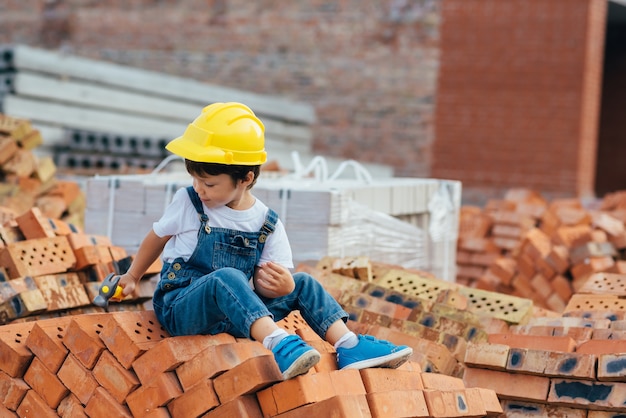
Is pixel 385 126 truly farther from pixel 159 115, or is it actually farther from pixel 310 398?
pixel 310 398

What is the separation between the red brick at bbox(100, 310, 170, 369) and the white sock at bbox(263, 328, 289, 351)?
17.4 inches

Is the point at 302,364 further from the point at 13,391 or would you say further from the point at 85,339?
the point at 13,391

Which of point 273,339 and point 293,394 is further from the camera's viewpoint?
point 273,339

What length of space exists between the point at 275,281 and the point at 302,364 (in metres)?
0.47

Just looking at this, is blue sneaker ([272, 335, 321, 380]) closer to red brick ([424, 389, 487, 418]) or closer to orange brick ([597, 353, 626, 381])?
red brick ([424, 389, 487, 418])

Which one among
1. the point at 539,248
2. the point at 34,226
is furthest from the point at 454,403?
the point at 539,248

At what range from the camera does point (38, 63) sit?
10484mm

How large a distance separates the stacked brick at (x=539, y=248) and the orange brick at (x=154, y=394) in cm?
454

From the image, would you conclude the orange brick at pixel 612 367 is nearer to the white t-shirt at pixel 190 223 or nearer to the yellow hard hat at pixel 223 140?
the white t-shirt at pixel 190 223

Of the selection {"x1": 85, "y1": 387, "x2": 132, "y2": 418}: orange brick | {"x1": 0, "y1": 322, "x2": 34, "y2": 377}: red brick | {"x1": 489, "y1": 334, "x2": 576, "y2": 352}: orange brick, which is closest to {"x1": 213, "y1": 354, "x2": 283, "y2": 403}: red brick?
{"x1": 85, "y1": 387, "x2": 132, "y2": 418}: orange brick

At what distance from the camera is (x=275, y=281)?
3.72m

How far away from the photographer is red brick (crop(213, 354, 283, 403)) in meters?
3.35

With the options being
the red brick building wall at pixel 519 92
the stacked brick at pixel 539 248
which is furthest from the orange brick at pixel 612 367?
the red brick building wall at pixel 519 92

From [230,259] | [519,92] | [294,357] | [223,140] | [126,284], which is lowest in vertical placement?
[294,357]
